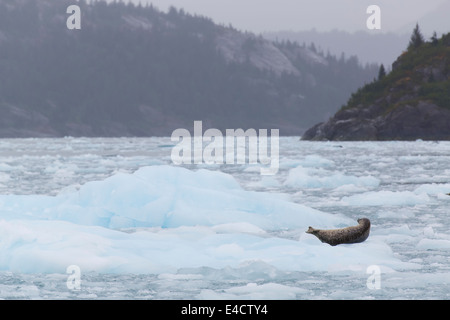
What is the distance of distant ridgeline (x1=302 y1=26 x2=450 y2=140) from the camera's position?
91875mm

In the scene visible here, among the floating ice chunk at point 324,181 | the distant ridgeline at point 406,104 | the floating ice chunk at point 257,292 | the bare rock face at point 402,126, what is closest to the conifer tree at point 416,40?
the distant ridgeline at point 406,104

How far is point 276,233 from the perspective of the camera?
11.4 metres

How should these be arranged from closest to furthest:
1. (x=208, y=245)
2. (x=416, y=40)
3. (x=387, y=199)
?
1. (x=208, y=245)
2. (x=387, y=199)
3. (x=416, y=40)

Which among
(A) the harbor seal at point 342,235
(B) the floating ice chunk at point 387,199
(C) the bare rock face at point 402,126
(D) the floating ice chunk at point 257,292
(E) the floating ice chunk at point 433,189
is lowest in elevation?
(D) the floating ice chunk at point 257,292

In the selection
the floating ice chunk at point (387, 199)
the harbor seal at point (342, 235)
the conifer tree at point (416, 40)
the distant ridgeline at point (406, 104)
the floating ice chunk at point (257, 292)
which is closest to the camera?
the floating ice chunk at point (257, 292)

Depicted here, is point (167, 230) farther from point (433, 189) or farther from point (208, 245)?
point (433, 189)

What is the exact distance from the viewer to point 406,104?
94.9m

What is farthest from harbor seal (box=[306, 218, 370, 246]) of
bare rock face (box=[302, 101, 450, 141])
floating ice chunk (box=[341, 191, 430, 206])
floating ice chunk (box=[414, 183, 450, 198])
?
bare rock face (box=[302, 101, 450, 141])

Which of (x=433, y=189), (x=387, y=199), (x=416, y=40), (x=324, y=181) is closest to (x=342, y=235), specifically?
(x=387, y=199)

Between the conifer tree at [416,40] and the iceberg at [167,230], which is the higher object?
the conifer tree at [416,40]

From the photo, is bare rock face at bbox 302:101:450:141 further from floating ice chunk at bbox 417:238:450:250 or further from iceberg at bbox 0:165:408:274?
floating ice chunk at bbox 417:238:450:250

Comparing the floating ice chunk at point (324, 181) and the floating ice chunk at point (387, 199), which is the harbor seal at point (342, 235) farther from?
the floating ice chunk at point (324, 181)

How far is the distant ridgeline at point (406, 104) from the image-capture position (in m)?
91.9
